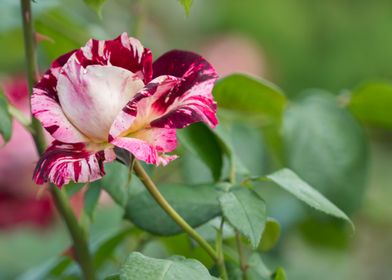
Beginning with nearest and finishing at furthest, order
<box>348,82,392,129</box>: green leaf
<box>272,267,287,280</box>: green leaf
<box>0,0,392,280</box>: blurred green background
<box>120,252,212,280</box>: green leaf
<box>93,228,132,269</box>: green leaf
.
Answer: <box>120,252,212,280</box>: green leaf
<box>272,267,287,280</box>: green leaf
<box>93,228,132,269</box>: green leaf
<box>348,82,392,129</box>: green leaf
<box>0,0,392,280</box>: blurred green background

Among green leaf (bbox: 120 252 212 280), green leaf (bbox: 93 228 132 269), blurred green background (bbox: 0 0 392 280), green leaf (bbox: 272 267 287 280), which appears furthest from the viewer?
blurred green background (bbox: 0 0 392 280)

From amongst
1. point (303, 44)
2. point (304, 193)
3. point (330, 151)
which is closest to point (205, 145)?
point (304, 193)

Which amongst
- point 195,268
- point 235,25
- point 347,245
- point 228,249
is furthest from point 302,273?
point 235,25

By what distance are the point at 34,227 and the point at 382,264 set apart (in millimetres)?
797

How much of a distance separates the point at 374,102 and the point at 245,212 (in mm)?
359

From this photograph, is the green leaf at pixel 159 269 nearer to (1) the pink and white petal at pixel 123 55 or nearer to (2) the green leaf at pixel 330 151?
(1) the pink and white petal at pixel 123 55

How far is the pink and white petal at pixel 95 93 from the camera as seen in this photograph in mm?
518

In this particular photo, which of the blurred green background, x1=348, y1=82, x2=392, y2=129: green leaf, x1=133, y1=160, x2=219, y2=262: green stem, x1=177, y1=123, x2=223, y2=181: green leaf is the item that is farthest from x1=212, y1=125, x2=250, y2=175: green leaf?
the blurred green background

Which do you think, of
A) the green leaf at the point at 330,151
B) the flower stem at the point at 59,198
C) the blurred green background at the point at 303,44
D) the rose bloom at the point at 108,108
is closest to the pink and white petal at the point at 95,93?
the rose bloom at the point at 108,108

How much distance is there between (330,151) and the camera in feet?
2.86

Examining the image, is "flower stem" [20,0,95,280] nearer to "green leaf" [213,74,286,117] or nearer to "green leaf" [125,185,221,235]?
"green leaf" [125,185,221,235]

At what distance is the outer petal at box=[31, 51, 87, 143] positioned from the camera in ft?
1.72

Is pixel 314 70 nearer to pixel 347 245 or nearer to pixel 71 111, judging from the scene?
pixel 347 245

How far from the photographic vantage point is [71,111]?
524 millimetres
